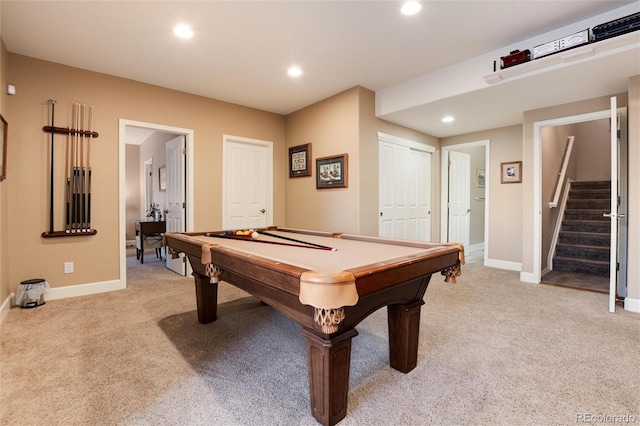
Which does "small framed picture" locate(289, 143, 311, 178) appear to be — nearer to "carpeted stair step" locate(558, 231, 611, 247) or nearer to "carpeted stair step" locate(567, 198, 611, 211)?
"carpeted stair step" locate(558, 231, 611, 247)

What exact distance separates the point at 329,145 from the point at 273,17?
193cm

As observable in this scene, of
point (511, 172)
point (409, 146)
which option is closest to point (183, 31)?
point (409, 146)

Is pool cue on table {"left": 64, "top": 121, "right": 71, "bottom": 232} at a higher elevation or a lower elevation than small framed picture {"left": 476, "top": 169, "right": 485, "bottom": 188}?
lower

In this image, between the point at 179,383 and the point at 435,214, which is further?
the point at 435,214

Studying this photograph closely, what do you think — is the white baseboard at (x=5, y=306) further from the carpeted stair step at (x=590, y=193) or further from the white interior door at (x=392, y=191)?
the carpeted stair step at (x=590, y=193)

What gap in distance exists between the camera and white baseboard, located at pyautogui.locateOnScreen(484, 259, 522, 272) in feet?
14.9

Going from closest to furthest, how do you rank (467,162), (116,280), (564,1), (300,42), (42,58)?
1. (564,1)
2. (300,42)
3. (42,58)
4. (116,280)
5. (467,162)

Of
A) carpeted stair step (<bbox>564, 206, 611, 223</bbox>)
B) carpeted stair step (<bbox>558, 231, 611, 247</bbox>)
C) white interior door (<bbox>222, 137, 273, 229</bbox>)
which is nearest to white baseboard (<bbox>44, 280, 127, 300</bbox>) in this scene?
white interior door (<bbox>222, 137, 273, 229</bbox>)

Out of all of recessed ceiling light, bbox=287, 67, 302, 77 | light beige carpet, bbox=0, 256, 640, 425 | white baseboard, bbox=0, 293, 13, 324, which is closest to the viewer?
light beige carpet, bbox=0, 256, 640, 425

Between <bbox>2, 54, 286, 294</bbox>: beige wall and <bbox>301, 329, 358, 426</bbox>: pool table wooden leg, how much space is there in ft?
10.6

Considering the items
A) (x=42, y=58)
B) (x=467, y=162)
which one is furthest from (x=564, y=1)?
(x=42, y=58)

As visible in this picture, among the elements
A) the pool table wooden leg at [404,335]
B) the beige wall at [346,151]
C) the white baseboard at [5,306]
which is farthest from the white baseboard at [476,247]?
the white baseboard at [5,306]

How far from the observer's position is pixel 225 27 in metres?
2.55

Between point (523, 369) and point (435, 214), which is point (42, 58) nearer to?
point (523, 369)
